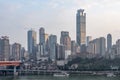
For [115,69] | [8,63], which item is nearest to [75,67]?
[115,69]

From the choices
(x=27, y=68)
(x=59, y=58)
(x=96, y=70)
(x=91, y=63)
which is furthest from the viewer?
(x=59, y=58)

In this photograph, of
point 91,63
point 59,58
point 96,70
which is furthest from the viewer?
point 59,58

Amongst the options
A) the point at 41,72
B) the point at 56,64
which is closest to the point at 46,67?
the point at 56,64

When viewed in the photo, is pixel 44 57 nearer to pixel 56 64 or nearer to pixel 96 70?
pixel 56 64

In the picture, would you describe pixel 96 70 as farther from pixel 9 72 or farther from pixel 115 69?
pixel 9 72

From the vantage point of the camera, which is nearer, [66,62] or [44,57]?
[66,62]

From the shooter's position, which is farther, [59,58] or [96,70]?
[59,58]

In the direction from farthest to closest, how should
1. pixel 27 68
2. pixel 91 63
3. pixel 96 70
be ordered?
pixel 27 68, pixel 91 63, pixel 96 70

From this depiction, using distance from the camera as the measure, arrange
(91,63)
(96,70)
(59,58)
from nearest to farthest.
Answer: (96,70), (91,63), (59,58)
